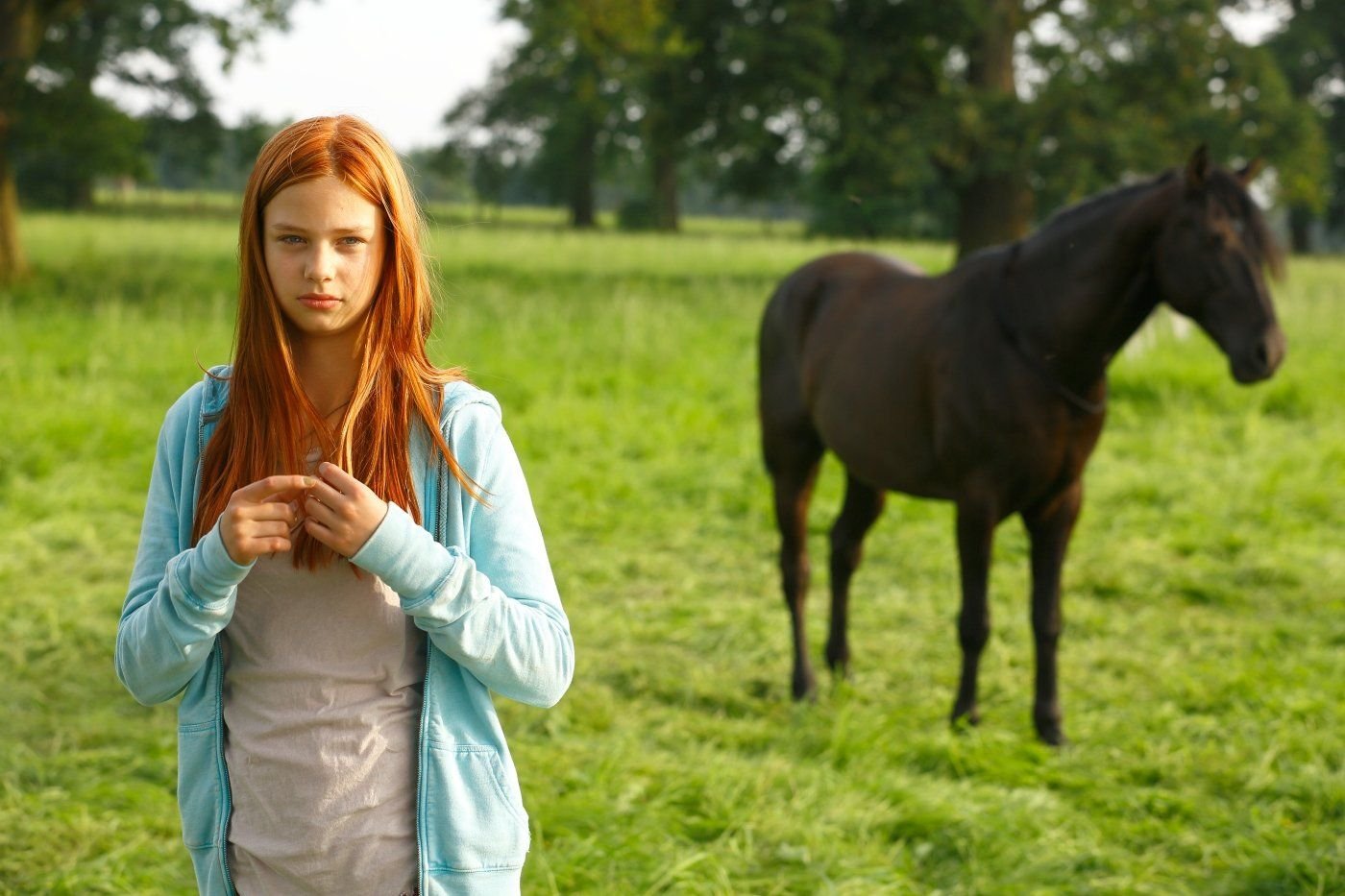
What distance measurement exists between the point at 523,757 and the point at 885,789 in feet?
3.36

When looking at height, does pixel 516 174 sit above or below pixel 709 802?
above

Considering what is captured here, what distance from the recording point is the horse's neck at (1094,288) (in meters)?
3.60

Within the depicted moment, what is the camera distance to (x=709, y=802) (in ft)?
10.3

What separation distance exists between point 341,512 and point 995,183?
14.8m

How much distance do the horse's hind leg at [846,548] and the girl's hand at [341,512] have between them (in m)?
3.46

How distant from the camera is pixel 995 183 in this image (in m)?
14.9

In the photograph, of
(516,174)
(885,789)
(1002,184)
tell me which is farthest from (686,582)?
(516,174)

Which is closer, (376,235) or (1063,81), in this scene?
(376,235)

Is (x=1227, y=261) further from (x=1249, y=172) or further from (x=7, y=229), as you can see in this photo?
(x=7, y=229)

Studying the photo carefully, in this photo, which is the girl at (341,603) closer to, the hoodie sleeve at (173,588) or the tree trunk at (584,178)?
the hoodie sleeve at (173,588)

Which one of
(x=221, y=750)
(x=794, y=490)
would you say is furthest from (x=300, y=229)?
(x=794, y=490)

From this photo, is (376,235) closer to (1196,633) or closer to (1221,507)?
(1196,633)

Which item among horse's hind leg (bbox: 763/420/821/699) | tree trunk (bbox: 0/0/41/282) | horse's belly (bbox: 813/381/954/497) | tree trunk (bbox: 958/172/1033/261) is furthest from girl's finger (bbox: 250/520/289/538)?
tree trunk (bbox: 958/172/1033/261)

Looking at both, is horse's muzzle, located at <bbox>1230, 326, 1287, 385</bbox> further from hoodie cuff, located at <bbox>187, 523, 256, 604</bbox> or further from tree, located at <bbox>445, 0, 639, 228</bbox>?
tree, located at <bbox>445, 0, 639, 228</bbox>
